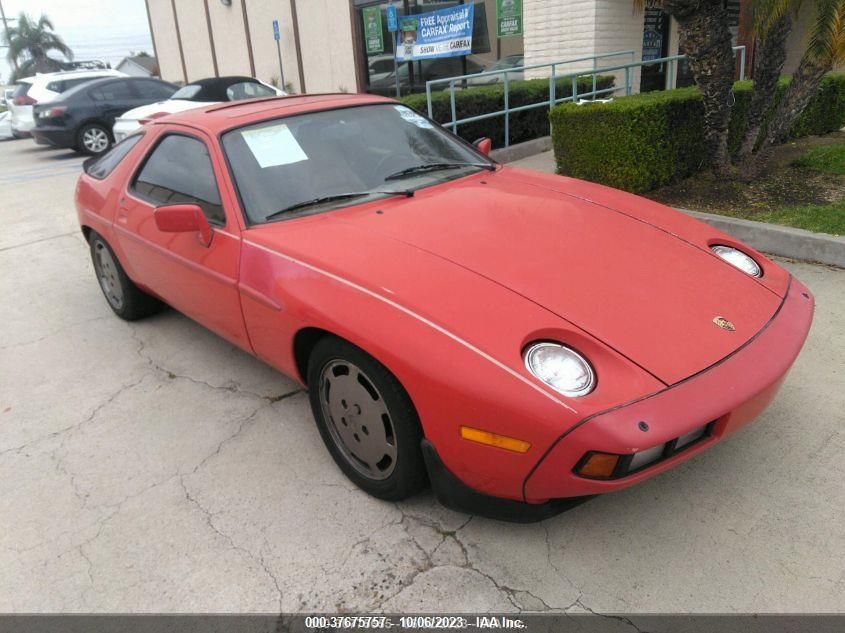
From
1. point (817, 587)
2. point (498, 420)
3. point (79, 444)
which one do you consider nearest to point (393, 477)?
point (498, 420)

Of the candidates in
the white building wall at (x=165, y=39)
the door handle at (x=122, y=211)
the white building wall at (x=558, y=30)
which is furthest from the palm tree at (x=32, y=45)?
the door handle at (x=122, y=211)

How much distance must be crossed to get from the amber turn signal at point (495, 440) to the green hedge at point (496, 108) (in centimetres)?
792

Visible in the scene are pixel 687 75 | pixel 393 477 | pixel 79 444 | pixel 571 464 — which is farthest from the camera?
pixel 687 75

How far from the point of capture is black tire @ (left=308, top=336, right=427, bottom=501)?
7.61ft

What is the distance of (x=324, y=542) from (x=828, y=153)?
6745mm

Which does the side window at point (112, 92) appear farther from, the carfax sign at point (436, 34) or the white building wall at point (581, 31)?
the white building wall at point (581, 31)

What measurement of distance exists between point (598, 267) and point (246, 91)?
36.3 feet

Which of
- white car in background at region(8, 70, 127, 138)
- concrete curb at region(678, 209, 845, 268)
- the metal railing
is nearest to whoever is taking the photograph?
concrete curb at region(678, 209, 845, 268)

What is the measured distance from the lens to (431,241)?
2.68 m

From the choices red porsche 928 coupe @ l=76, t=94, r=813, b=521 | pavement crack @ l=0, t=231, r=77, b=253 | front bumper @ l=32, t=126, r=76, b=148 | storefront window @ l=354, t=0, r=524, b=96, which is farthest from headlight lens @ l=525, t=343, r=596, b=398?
front bumper @ l=32, t=126, r=76, b=148

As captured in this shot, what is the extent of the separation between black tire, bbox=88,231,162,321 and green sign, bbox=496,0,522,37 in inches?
433

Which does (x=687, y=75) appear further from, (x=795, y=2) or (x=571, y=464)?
(x=571, y=464)

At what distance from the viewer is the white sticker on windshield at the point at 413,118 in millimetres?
3729

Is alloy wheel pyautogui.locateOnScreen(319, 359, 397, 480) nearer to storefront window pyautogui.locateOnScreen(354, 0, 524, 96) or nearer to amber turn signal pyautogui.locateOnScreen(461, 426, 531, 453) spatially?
amber turn signal pyautogui.locateOnScreen(461, 426, 531, 453)
